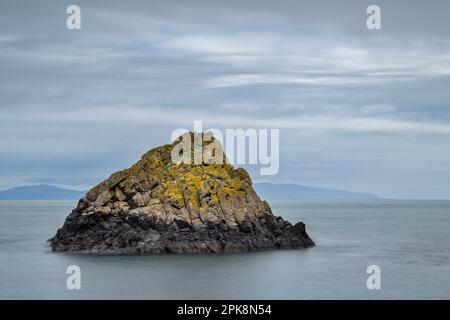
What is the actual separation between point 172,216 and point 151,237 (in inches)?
127

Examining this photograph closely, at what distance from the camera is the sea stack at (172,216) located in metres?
80.8

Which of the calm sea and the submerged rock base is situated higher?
the submerged rock base

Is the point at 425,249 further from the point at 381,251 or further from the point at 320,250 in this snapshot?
the point at 320,250

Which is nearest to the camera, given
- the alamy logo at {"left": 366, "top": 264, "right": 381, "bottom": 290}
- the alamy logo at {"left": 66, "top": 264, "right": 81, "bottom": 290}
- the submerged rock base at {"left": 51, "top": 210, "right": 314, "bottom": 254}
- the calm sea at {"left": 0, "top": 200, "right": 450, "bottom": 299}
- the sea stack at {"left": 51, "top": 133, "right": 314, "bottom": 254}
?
the calm sea at {"left": 0, "top": 200, "right": 450, "bottom": 299}

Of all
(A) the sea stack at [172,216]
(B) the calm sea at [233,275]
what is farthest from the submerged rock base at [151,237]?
(B) the calm sea at [233,275]

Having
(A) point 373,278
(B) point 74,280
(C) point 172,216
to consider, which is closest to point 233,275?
(A) point 373,278

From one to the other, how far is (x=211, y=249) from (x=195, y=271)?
34.2ft

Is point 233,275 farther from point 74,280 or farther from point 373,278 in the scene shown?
point 74,280

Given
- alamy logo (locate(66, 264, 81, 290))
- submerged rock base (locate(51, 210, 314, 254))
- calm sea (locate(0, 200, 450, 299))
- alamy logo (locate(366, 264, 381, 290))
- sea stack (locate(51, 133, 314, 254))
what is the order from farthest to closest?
sea stack (locate(51, 133, 314, 254)) → submerged rock base (locate(51, 210, 314, 254)) → alamy logo (locate(366, 264, 381, 290)) → alamy logo (locate(66, 264, 81, 290)) → calm sea (locate(0, 200, 450, 299))

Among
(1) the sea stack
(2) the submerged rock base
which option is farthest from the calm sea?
(1) the sea stack

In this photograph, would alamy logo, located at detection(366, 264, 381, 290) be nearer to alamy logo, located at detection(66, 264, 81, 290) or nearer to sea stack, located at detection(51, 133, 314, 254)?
sea stack, located at detection(51, 133, 314, 254)

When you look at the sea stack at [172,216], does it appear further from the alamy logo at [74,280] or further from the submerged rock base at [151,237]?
the alamy logo at [74,280]

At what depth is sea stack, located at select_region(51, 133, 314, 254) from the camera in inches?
3179

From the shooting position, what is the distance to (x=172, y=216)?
8181 centimetres
